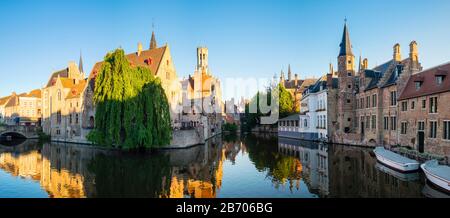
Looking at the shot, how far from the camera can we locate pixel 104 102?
34.6 m

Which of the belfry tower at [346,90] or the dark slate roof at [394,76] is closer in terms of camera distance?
the dark slate roof at [394,76]

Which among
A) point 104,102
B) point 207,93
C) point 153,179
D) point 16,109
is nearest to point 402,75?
point 153,179

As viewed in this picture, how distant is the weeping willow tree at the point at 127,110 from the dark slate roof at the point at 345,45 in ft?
85.8

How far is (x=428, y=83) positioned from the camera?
28.2m

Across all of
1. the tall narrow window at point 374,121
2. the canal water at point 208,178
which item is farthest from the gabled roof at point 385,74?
the canal water at point 208,178

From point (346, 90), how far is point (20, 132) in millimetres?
59485

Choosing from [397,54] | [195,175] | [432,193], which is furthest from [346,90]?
[195,175]

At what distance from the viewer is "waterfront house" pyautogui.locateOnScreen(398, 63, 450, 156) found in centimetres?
2433

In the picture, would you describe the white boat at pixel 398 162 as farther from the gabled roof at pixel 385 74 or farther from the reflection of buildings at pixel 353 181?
the gabled roof at pixel 385 74

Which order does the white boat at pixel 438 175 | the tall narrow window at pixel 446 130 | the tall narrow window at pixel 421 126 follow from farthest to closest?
the tall narrow window at pixel 421 126 < the tall narrow window at pixel 446 130 < the white boat at pixel 438 175

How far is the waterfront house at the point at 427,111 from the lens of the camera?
24.3 metres

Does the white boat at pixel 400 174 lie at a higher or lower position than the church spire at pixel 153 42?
lower

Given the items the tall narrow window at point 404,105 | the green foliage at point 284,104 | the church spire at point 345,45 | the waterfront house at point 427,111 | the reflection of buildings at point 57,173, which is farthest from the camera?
the green foliage at point 284,104

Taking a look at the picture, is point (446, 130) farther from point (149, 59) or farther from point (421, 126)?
point (149, 59)
